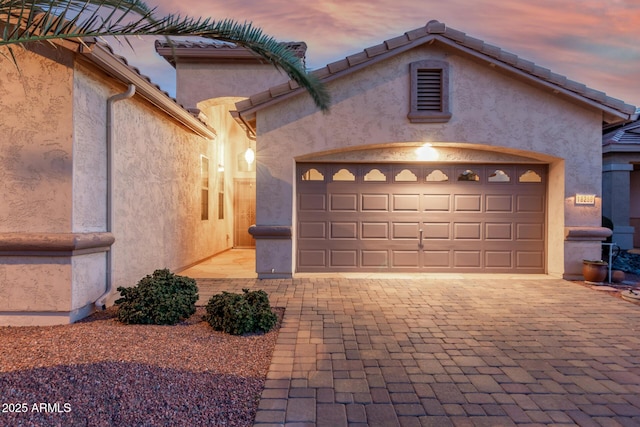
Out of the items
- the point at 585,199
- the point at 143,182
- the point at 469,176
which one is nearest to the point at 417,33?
the point at 469,176

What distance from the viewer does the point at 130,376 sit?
3043 millimetres

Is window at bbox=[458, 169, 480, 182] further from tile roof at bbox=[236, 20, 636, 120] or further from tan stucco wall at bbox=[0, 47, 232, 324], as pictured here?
tan stucco wall at bbox=[0, 47, 232, 324]

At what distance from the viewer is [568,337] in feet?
15.0

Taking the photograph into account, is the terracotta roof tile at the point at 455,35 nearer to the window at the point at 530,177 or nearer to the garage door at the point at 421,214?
the garage door at the point at 421,214

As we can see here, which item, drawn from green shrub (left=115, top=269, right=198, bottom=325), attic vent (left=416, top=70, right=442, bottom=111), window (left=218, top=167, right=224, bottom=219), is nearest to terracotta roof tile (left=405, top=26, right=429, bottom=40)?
attic vent (left=416, top=70, right=442, bottom=111)

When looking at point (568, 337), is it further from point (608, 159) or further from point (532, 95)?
point (608, 159)

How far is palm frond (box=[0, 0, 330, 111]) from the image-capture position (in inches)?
131

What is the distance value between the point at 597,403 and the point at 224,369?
10.9 ft

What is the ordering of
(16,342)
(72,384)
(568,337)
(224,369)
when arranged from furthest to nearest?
(568,337) → (16,342) → (224,369) → (72,384)

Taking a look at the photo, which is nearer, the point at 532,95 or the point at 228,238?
the point at 532,95

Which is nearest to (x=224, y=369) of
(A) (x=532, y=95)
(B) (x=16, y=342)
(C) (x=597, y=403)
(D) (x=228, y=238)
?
(B) (x=16, y=342)

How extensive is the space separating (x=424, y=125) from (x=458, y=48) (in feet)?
5.73

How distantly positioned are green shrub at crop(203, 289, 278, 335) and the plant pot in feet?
23.2

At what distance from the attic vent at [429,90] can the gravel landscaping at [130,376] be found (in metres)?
6.06
